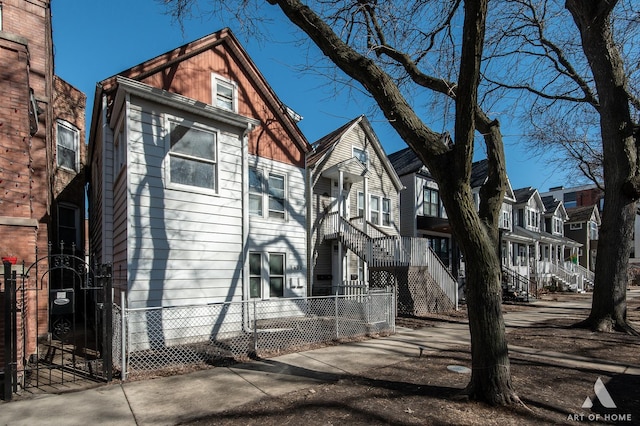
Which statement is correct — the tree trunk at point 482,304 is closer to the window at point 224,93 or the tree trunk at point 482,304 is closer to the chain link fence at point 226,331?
the chain link fence at point 226,331

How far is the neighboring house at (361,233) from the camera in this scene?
13.9 metres

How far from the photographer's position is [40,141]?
9.41 meters

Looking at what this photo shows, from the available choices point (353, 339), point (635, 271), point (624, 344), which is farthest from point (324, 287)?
point (635, 271)

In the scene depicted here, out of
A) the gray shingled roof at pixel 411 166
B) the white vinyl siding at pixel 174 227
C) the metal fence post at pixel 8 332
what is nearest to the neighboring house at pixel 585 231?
the gray shingled roof at pixel 411 166

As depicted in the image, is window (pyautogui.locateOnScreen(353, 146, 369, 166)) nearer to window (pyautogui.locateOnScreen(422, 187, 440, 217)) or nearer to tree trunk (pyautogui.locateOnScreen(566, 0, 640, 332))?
window (pyautogui.locateOnScreen(422, 187, 440, 217))

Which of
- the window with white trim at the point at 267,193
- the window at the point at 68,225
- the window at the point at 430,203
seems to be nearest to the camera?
the window with white trim at the point at 267,193

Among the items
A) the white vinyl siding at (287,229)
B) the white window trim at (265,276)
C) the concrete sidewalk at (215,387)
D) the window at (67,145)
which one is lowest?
the concrete sidewalk at (215,387)

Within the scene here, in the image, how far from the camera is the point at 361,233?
14594mm

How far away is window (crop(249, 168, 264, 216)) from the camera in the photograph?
11.2 m

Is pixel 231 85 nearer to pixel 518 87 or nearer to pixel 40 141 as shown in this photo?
pixel 40 141

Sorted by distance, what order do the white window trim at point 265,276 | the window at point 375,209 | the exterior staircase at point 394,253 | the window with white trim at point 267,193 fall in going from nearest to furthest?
the white window trim at point 265,276, the window with white trim at point 267,193, the exterior staircase at point 394,253, the window at point 375,209

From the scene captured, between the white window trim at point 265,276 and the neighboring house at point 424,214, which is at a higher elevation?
the neighboring house at point 424,214

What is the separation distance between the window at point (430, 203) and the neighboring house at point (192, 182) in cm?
1208

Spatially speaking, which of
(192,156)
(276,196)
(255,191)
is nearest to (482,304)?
(192,156)
